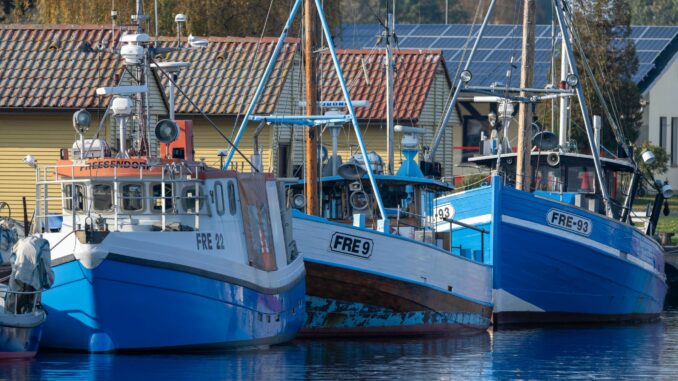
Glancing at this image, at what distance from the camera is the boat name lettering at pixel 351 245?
26734mm

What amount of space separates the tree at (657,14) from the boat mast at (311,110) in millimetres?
71559

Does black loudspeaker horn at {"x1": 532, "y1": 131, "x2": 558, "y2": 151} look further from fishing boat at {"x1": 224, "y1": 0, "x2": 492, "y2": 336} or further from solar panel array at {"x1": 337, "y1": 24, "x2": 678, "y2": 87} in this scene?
solar panel array at {"x1": 337, "y1": 24, "x2": 678, "y2": 87}

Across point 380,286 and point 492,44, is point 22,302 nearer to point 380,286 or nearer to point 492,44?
point 380,286

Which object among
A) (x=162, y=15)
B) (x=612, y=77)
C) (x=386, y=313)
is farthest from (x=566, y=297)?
(x=612, y=77)

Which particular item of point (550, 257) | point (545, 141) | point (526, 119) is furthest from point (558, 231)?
point (545, 141)

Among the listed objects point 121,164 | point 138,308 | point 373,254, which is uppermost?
point 121,164

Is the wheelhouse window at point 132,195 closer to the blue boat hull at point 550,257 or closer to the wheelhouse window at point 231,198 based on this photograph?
the wheelhouse window at point 231,198

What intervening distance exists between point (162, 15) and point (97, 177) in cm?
2676

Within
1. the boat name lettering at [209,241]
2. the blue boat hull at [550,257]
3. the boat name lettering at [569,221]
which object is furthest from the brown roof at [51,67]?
the boat name lettering at [209,241]

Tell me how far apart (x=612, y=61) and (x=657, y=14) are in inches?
Result: 1698

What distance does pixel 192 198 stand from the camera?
23.0 m

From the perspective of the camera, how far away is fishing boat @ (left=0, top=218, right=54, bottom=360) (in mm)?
21969

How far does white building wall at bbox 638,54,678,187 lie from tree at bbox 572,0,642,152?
4.72 meters

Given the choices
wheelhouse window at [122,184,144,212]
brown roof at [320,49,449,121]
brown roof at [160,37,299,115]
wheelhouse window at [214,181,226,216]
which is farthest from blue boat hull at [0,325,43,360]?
brown roof at [320,49,449,121]
